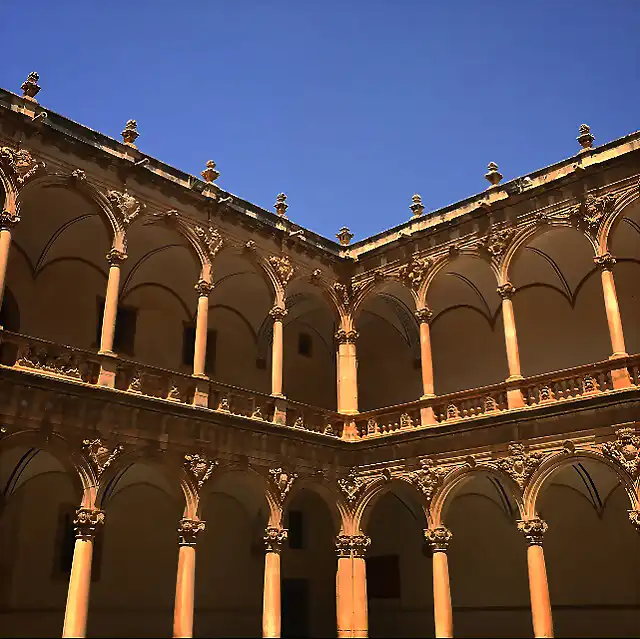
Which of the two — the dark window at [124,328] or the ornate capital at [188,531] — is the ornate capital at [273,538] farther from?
the dark window at [124,328]

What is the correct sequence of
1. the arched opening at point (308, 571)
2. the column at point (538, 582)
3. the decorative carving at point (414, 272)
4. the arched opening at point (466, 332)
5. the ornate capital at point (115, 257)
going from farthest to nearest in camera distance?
1. the arched opening at point (308, 571)
2. the arched opening at point (466, 332)
3. the decorative carving at point (414, 272)
4. the ornate capital at point (115, 257)
5. the column at point (538, 582)

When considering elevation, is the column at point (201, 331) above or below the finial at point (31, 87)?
below

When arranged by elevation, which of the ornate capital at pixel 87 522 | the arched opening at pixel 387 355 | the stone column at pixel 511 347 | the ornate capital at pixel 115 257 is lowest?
the ornate capital at pixel 87 522

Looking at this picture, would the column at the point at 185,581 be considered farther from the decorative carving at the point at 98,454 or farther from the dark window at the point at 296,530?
the dark window at the point at 296,530

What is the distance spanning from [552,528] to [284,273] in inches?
315

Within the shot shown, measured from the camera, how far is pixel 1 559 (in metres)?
13.7

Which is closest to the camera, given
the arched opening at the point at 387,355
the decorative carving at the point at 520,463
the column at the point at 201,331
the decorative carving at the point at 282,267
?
the decorative carving at the point at 520,463

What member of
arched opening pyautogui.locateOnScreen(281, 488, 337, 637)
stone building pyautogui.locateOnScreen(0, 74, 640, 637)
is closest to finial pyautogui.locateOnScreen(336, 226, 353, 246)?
stone building pyautogui.locateOnScreen(0, 74, 640, 637)

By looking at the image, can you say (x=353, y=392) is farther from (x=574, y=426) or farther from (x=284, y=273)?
(x=574, y=426)

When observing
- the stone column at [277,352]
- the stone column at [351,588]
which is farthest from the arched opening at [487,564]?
the stone column at [277,352]

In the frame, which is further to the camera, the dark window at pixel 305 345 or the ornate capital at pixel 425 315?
the dark window at pixel 305 345

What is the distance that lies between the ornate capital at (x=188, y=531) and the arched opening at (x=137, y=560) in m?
2.14

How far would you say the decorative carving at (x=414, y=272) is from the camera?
16.1 m

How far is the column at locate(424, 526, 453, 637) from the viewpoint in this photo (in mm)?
13336
